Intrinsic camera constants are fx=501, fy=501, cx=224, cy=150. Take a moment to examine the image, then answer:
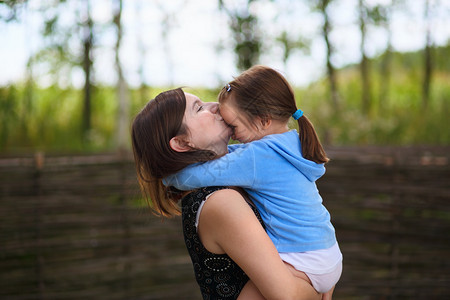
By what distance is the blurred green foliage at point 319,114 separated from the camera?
5.91 meters

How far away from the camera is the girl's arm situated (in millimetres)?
1398

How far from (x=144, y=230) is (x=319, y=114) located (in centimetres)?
460

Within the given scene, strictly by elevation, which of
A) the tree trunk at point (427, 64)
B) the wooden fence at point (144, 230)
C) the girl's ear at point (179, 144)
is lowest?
the wooden fence at point (144, 230)

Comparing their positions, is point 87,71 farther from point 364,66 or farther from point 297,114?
point 297,114

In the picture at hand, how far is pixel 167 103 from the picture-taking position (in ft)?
4.83

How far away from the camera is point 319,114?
7984mm

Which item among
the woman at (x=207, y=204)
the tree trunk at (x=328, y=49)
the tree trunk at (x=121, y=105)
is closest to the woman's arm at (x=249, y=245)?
the woman at (x=207, y=204)

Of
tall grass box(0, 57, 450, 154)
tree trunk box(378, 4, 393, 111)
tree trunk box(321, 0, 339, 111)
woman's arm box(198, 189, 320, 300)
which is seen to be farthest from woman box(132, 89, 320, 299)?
tree trunk box(378, 4, 393, 111)

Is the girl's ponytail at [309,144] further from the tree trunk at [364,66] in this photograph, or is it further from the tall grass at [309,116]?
the tree trunk at [364,66]

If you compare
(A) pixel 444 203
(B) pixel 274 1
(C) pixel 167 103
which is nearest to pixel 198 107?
(C) pixel 167 103

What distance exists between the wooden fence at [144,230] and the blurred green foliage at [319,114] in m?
1.33

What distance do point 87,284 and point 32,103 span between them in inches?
128

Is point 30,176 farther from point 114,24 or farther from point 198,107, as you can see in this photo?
point 114,24

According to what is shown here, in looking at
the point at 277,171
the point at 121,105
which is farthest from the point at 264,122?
the point at 121,105
